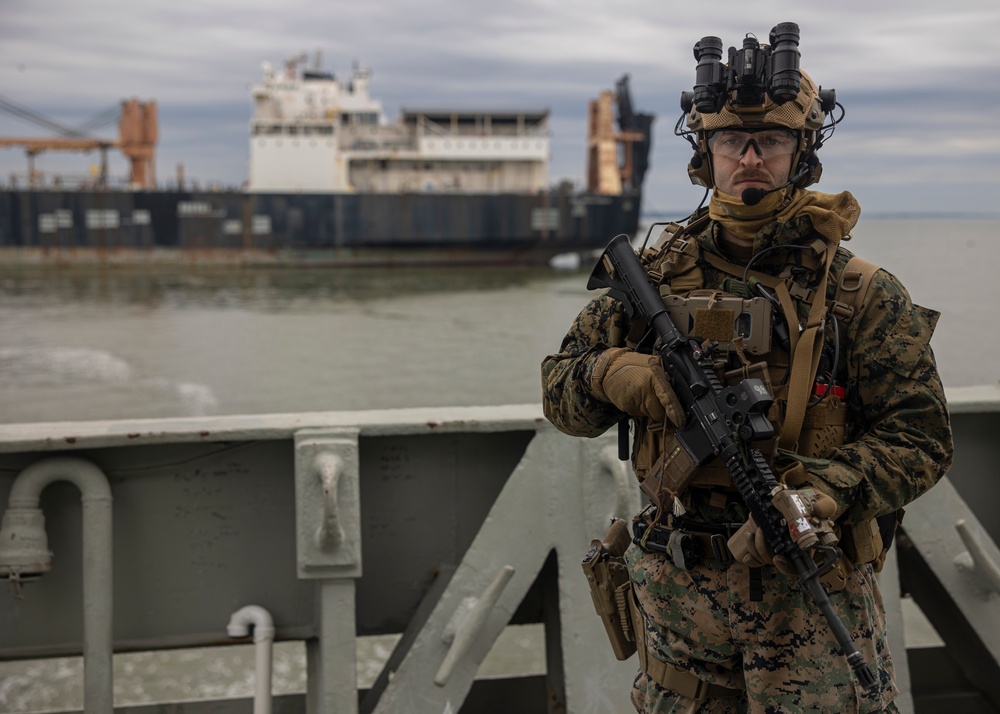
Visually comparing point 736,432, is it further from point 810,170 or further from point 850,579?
point 810,170

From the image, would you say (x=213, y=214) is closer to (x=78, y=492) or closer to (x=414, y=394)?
(x=414, y=394)

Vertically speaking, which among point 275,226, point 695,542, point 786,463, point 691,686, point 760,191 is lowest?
point 691,686

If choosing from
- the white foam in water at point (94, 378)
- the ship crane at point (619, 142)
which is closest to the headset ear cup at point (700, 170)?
the white foam in water at point (94, 378)

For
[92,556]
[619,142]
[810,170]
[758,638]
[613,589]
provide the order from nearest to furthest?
[758,638]
[810,170]
[613,589]
[92,556]
[619,142]

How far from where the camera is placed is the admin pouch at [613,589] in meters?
1.79

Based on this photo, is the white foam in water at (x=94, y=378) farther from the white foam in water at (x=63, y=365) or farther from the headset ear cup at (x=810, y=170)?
the headset ear cup at (x=810, y=170)

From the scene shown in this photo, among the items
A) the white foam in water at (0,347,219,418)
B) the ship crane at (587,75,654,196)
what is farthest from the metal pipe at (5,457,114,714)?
the ship crane at (587,75,654,196)

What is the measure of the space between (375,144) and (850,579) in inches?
1316

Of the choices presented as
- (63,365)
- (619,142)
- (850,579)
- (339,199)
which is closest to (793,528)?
(850,579)

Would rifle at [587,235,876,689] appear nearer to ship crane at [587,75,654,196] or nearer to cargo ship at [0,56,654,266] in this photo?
cargo ship at [0,56,654,266]

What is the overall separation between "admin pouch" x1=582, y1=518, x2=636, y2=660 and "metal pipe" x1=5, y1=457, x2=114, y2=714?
1.10 metres

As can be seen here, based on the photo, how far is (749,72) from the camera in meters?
1.56

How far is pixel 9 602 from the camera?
2.29 m

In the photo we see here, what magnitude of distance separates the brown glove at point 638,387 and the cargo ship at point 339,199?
29401mm
